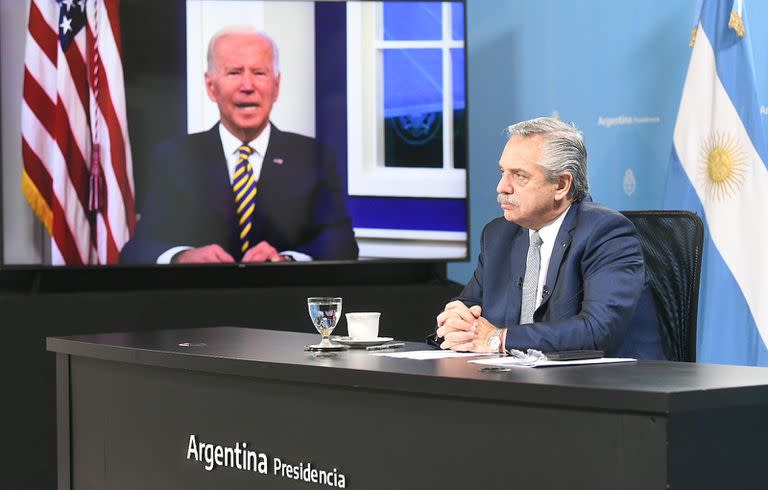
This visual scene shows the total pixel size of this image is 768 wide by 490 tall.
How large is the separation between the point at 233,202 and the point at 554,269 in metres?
2.28

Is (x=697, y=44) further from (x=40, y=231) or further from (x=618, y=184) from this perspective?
(x=40, y=231)

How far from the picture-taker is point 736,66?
3.92 meters

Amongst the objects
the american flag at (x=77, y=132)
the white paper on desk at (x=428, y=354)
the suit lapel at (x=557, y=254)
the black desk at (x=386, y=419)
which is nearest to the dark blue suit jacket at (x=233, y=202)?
the american flag at (x=77, y=132)

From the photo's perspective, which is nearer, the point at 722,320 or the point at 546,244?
the point at 546,244

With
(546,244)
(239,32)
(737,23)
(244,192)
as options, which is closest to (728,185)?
(737,23)

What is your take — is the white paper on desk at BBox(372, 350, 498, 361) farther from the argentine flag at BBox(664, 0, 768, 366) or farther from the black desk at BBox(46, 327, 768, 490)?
the argentine flag at BBox(664, 0, 768, 366)

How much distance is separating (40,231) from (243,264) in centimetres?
84

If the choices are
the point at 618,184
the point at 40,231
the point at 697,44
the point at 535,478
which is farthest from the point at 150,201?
the point at 535,478

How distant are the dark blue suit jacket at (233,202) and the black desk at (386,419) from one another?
154 centimetres

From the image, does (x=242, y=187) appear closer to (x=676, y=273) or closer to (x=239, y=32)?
(x=239, y=32)

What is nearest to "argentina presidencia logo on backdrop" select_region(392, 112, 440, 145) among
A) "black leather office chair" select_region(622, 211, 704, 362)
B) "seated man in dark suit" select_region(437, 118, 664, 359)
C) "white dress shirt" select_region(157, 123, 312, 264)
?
"white dress shirt" select_region(157, 123, 312, 264)

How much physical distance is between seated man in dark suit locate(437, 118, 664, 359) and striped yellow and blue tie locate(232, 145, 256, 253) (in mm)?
1920

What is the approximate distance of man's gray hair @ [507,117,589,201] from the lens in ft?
9.23

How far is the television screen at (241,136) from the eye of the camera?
14.7 feet
